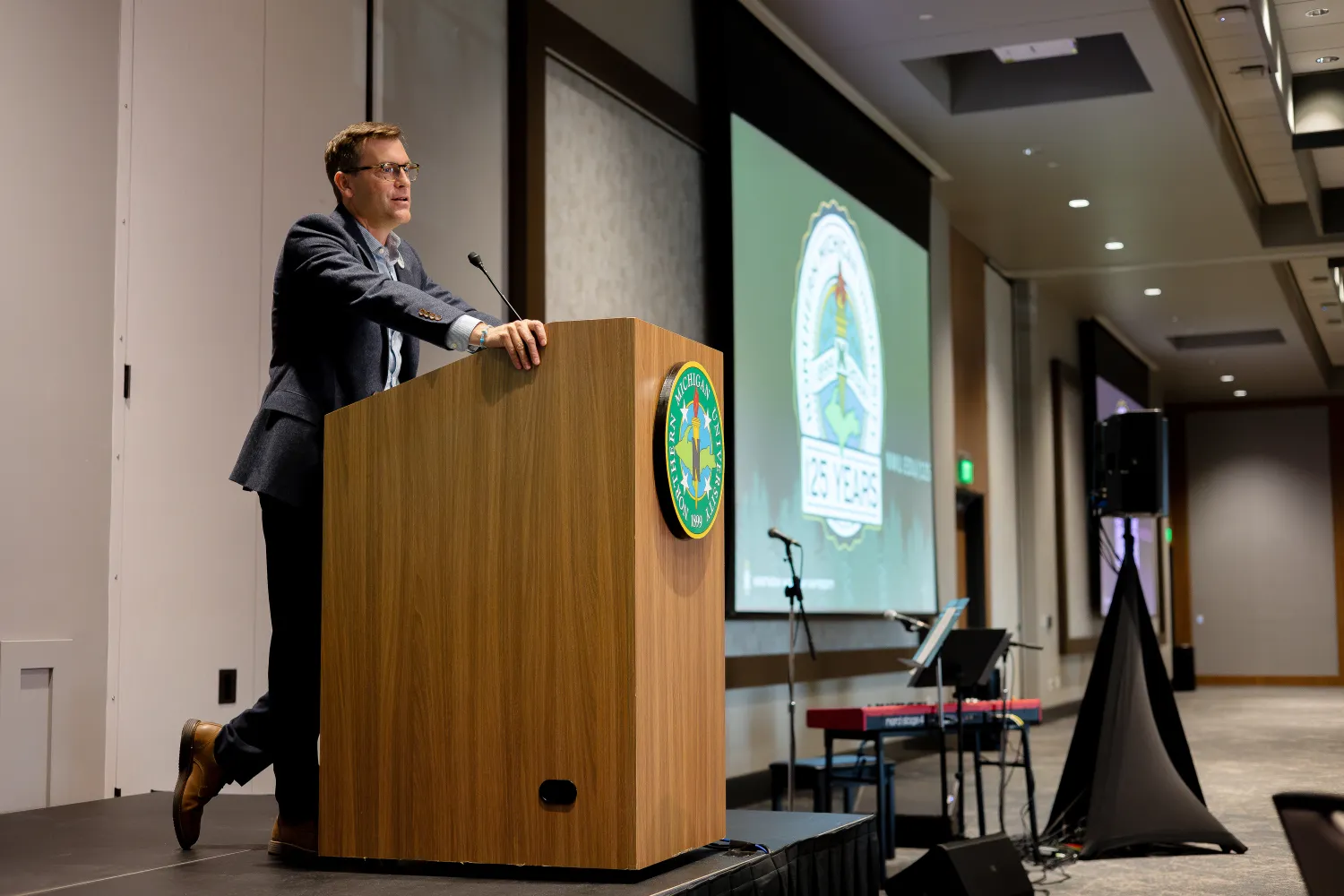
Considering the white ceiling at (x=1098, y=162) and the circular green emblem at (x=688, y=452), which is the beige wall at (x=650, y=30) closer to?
the white ceiling at (x=1098, y=162)

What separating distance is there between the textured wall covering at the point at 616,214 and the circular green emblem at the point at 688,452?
2.58 m

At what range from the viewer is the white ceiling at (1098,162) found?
22.7 feet

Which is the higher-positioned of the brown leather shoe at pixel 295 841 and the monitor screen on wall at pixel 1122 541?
the monitor screen on wall at pixel 1122 541

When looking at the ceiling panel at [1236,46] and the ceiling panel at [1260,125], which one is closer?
the ceiling panel at [1236,46]

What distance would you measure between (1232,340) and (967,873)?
42.5 feet

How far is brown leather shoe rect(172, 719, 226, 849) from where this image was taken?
247 centimetres

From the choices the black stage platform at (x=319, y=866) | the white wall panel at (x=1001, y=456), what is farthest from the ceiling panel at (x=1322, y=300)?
the black stage platform at (x=319, y=866)

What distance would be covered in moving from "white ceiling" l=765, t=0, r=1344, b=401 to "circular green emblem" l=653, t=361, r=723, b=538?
463 centimetres

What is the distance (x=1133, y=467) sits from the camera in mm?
5488

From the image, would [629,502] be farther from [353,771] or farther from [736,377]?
[736,377]

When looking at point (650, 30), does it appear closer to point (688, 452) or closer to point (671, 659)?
point (688, 452)

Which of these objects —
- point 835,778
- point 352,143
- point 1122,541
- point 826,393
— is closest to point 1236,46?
point 826,393

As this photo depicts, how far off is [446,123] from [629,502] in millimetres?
2712

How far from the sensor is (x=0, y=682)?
3.27 meters
